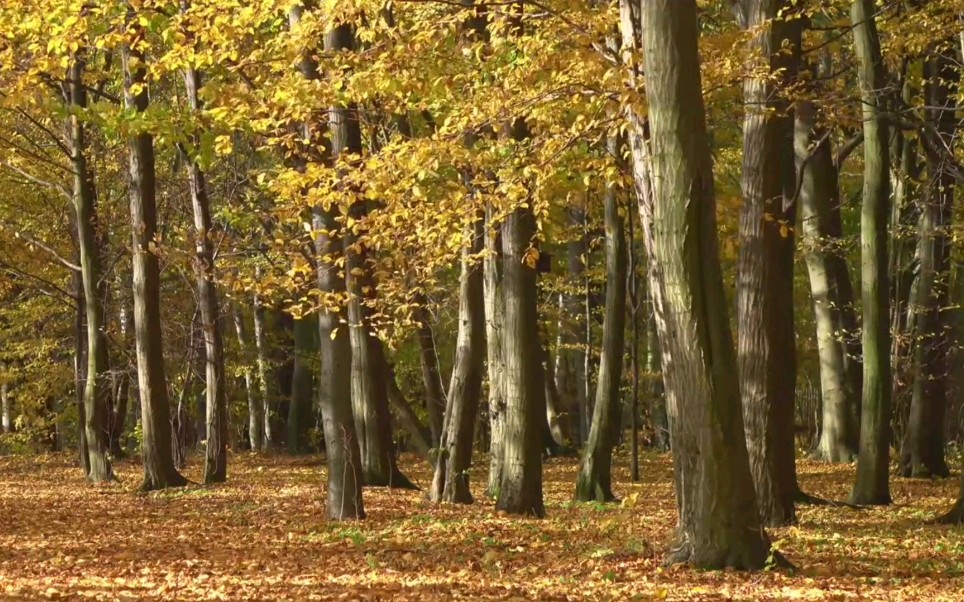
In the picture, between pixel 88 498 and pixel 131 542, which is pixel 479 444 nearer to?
pixel 88 498

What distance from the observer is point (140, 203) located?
20203 mm

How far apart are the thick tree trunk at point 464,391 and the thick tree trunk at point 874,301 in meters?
4.87

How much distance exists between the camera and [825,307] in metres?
23.0

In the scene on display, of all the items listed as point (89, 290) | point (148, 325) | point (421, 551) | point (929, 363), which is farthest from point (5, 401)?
point (421, 551)

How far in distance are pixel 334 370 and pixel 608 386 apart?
559cm

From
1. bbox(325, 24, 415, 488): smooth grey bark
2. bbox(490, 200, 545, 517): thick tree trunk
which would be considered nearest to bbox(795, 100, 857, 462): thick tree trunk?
bbox(325, 24, 415, 488): smooth grey bark

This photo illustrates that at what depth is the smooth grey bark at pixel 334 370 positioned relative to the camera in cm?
1330

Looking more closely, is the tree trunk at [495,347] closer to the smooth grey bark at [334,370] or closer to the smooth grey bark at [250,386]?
the smooth grey bark at [334,370]

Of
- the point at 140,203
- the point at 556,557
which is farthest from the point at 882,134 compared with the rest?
the point at 140,203

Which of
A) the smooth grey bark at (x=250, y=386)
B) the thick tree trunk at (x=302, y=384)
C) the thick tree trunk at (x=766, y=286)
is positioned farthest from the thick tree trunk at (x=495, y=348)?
the thick tree trunk at (x=302, y=384)

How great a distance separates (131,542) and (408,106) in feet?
18.8

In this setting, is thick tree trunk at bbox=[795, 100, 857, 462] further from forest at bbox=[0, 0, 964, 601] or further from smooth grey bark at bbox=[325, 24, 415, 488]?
smooth grey bark at bbox=[325, 24, 415, 488]

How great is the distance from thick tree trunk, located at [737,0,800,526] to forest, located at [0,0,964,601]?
0.11 feet

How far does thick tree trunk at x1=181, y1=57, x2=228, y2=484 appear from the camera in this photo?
2061 cm
